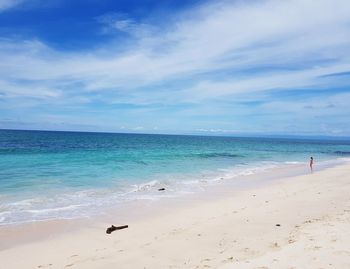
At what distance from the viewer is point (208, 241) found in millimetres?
8039

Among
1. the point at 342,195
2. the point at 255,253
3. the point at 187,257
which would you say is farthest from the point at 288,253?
the point at 342,195

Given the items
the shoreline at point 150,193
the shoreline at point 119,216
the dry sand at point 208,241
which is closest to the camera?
the dry sand at point 208,241

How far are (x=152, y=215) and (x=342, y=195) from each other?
8.91 meters

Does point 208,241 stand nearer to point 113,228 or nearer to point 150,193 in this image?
point 113,228

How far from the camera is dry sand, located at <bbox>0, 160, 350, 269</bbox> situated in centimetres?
655

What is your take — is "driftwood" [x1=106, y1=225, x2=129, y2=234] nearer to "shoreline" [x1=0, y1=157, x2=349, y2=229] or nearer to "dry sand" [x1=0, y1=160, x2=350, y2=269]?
"dry sand" [x1=0, y1=160, x2=350, y2=269]

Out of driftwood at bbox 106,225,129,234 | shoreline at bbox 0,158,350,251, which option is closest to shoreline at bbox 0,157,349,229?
shoreline at bbox 0,158,350,251

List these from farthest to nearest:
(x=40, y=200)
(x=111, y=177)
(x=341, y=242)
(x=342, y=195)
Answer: (x=111, y=177), (x=342, y=195), (x=40, y=200), (x=341, y=242)

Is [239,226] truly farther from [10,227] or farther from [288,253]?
[10,227]

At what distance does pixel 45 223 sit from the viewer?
33.6ft

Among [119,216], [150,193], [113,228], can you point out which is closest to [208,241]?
[113,228]

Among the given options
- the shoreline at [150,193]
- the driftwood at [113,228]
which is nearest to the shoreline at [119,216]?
the shoreline at [150,193]

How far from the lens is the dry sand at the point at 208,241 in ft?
21.5

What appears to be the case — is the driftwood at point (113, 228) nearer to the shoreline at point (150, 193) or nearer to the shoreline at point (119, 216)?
the shoreline at point (119, 216)
